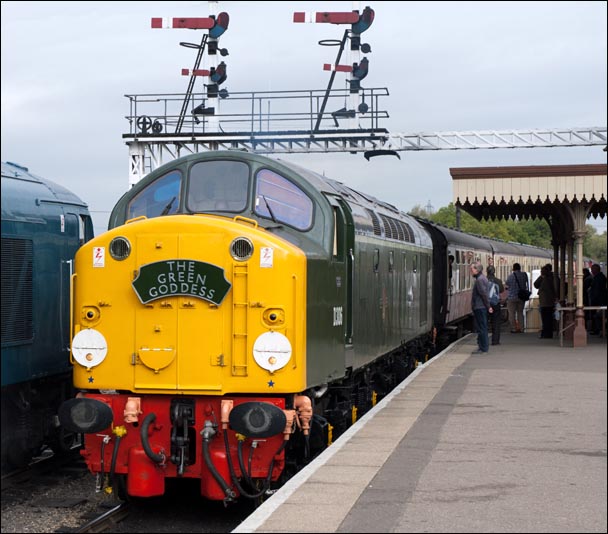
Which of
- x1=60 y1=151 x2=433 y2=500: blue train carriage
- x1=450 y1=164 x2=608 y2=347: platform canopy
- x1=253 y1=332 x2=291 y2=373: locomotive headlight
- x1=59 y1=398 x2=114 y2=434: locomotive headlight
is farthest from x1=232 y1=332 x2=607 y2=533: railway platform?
x1=450 y1=164 x2=608 y2=347: platform canopy

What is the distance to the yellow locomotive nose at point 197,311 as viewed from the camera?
312 inches

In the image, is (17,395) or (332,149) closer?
(17,395)

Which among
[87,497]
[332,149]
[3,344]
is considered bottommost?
[87,497]

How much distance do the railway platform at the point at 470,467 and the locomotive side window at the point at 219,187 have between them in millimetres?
2478

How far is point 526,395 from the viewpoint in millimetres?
10750

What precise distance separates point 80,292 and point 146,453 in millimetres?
1521

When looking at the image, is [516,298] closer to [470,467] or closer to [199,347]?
[470,467]

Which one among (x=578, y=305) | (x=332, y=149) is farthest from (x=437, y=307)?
(x=332, y=149)

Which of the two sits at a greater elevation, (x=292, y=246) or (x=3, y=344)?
(x=292, y=246)

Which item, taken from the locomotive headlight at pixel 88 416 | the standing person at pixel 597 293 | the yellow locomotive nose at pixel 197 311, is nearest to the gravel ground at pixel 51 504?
the locomotive headlight at pixel 88 416

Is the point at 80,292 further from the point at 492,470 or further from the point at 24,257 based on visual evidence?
the point at 492,470

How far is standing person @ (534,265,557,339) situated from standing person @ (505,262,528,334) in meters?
1.83

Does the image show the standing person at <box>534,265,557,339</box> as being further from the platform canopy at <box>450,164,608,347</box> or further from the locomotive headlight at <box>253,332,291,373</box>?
the locomotive headlight at <box>253,332,291,373</box>

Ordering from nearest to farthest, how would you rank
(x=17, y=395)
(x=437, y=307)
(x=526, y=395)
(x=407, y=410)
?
(x=17, y=395) < (x=526, y=395) < (x=407, y=410) < (x=437, y=307)
